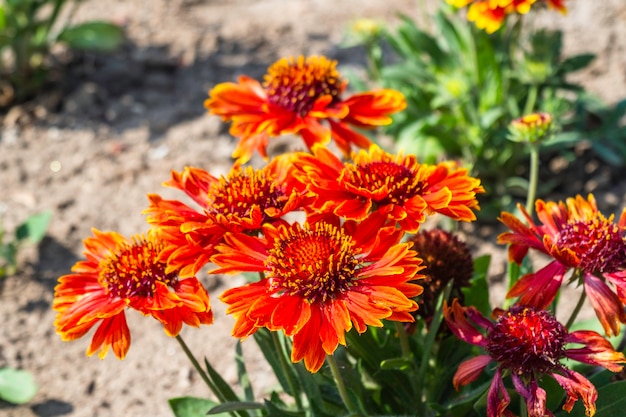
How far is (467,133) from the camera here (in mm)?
3080

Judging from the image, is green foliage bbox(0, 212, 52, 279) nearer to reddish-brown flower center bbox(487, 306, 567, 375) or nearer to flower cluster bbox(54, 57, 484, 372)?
flower cluster bbox(54, 57, 484, 372)

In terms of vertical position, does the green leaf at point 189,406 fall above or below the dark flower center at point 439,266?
below

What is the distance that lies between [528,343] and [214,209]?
2.07ft

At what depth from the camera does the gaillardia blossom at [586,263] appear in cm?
147

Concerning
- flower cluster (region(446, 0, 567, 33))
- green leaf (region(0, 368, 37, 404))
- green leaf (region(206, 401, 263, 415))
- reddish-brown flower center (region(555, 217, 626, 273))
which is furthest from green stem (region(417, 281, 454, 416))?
green leaf (region(0, 368, 37, 404))

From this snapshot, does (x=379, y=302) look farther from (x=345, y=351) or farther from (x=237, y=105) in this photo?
(x=237, y=105)

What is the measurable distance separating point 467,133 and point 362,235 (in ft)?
5.80

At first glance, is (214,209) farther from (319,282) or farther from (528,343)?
(528,343)

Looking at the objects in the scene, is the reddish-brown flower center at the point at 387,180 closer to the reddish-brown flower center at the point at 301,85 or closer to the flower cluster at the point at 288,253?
the flower cluster at the point at 288,253

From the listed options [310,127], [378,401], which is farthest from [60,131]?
[378,401]

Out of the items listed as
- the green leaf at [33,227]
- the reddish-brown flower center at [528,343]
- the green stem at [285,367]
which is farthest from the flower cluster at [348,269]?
the green leaf at [33,227]

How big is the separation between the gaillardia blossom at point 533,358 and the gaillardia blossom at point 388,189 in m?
0.22

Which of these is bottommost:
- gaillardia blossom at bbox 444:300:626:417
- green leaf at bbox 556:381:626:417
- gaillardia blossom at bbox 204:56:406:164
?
green leaf at bbox 556:381:626:417

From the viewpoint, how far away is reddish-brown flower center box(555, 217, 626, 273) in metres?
1.51
